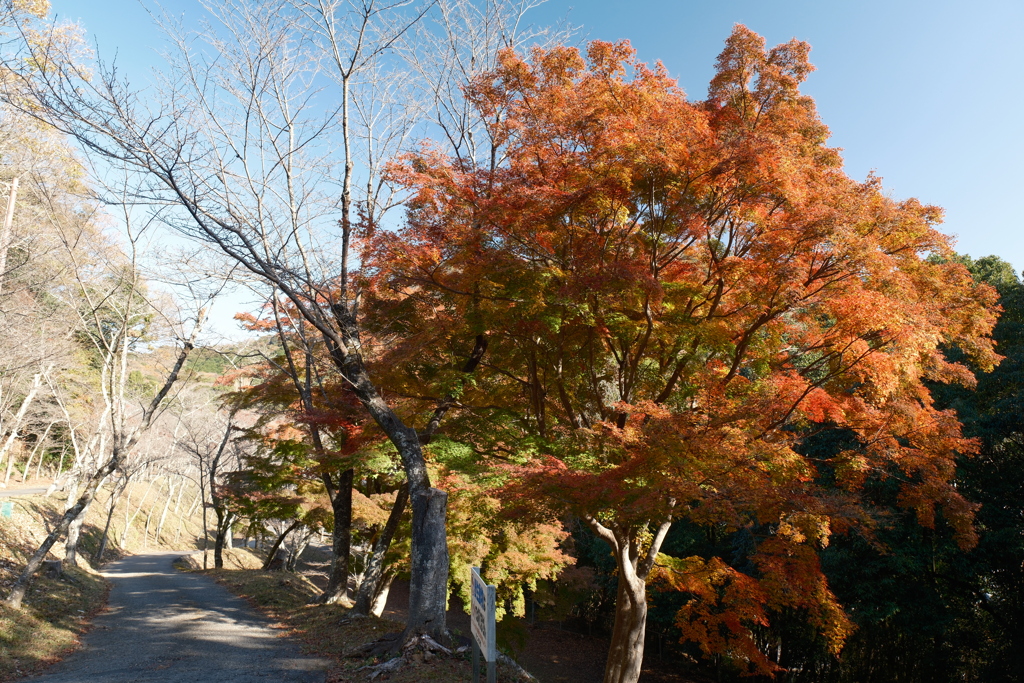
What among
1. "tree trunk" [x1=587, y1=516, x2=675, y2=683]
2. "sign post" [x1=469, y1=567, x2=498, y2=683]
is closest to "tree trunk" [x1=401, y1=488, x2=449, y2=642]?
"sign post" [x1=469, y1=567, x2=498, y2=683]

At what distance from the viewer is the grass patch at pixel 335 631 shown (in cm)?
589

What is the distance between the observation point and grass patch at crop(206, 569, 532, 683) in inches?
232

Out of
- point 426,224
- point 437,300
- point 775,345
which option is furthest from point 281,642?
point 775,345

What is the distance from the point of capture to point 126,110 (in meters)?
6.23

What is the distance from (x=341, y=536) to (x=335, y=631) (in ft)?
11.6

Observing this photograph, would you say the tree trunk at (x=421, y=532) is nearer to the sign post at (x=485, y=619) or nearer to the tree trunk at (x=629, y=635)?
the sign post at (x=485, y=619)

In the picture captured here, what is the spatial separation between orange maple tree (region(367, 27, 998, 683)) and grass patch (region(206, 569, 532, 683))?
2632 mm

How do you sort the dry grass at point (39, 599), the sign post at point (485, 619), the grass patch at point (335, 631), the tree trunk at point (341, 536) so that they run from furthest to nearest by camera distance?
1. the tree trunk at point (341, 536)
2. the dry grass at point (39, 599)
3. the grass patch at point (335, 631)
4. the sign post at point (485, 619)

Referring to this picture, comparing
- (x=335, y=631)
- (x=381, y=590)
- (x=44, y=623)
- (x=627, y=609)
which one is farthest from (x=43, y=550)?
(x=627, y=609)

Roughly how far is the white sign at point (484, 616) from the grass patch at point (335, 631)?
1704 mm

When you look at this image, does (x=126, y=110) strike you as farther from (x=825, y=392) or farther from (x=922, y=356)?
(x=922, y=356)

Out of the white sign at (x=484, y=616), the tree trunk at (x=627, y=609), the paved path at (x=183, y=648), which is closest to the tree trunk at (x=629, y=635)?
the tree trunk at (x=627, y=609)

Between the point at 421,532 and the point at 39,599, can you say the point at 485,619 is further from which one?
the point at 39,599

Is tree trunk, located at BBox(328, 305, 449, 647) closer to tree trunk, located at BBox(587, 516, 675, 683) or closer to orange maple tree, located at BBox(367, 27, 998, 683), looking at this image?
orange maple tree, located at BBox(367, 27, 998, 683)
